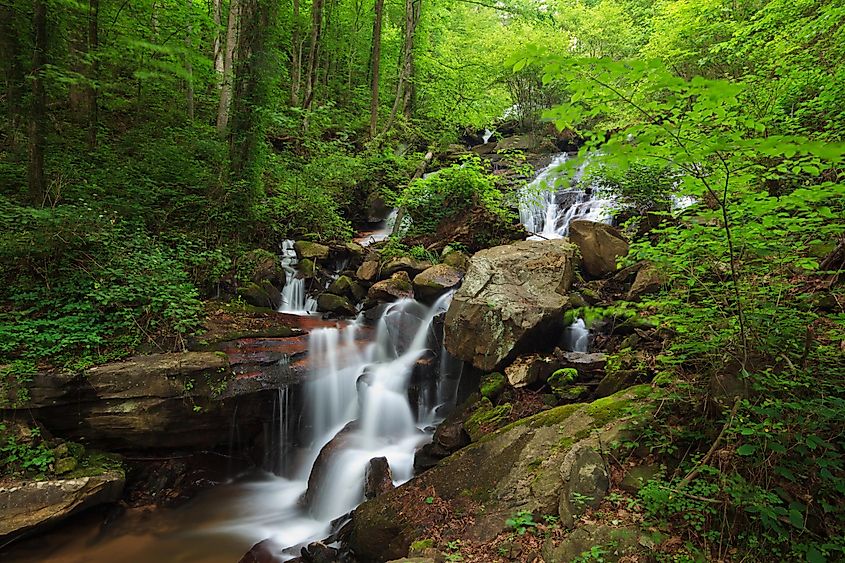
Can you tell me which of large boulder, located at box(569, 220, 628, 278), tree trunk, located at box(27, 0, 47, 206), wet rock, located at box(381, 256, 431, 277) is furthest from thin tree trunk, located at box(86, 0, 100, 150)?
large boulder, located at box(569, 220, 628, 278)

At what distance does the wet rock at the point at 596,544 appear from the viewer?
290cm

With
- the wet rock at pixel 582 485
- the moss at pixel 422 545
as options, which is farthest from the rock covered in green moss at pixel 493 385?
the moss at pixel 422 545

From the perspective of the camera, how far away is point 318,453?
6512mm

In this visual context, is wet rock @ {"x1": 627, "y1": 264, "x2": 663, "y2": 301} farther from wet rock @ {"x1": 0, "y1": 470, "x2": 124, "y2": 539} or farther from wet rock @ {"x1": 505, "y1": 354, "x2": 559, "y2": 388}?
wet rock @ {"x1": 0, "y1": 470, "x2": 124, "y2": 539}

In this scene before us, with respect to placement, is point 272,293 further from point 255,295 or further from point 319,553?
point 319,553

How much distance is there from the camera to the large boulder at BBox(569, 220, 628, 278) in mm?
8062

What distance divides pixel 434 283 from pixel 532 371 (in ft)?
10.8

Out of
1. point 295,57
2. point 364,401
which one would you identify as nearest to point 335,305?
point 364,401


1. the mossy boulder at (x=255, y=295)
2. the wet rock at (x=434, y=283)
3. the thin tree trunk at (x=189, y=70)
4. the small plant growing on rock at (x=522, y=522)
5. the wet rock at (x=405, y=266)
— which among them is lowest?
the small plant growing on rock at (x=522, y=522)

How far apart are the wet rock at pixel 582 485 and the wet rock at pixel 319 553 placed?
8.34ft

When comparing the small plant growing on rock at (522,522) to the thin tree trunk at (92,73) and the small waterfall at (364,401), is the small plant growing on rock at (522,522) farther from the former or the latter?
the thin tree trunk at (92,73)

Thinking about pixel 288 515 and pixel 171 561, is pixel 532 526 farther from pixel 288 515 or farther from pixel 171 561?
pixel 171 561

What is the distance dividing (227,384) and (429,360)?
10.3 ft

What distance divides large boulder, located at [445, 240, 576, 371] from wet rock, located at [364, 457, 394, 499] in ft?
5.94
